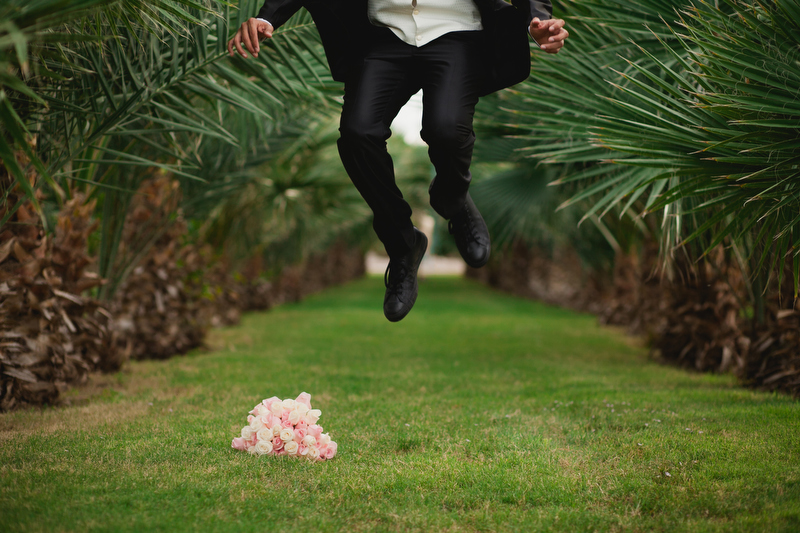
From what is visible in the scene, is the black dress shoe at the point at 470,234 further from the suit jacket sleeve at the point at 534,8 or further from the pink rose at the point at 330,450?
the pink rose at the point at 330,450

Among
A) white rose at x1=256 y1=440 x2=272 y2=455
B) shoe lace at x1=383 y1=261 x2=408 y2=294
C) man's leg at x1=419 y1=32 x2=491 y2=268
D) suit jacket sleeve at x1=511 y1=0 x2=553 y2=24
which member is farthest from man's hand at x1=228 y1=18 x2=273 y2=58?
white rose at x1=256 y1=440 x2=272 y2=455

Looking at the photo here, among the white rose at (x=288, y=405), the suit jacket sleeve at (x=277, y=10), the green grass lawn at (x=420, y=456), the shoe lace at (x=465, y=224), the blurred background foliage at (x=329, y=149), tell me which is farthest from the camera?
the shoe lace at (x=465, y=224)

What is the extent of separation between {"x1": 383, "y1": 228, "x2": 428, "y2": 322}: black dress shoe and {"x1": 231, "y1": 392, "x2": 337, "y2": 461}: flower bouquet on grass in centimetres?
56

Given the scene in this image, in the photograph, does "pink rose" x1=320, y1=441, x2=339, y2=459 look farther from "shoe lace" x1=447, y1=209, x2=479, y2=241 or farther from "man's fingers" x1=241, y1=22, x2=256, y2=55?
"man's fingers" x1=241, y1=22, x2=256, y2=55

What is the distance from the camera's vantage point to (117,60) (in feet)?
10.8

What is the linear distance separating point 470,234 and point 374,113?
768mm

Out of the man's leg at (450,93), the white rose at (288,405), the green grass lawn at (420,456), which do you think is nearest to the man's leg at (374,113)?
the man's leg at (450,93)

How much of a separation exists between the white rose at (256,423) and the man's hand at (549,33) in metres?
1.84

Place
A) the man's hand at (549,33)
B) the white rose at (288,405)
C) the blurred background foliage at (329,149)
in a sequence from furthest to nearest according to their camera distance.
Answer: the white rose at (288,405), the blurred background foliage at (329,149), the man's hand at (549,33)

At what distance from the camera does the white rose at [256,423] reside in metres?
2.88

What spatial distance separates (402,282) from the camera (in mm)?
2924

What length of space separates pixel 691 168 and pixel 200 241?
5.01 metres

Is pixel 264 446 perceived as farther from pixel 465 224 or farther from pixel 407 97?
pixel 407 97

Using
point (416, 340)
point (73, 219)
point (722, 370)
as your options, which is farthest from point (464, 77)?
point (416, 340)
